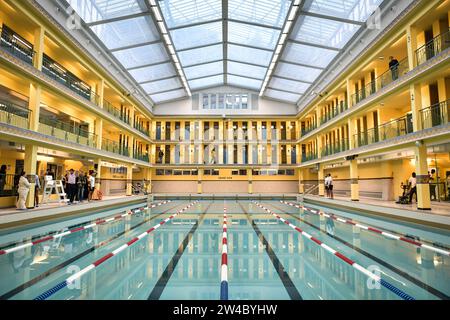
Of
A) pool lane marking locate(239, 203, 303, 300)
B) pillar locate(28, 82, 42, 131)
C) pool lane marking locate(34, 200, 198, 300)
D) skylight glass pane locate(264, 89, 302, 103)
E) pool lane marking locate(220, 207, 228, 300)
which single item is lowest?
pool lane marking locate(239, 203, 303, 300)

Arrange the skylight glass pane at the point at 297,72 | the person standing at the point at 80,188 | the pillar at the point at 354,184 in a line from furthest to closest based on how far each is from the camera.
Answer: the skylight glass pane at the point at 297,72 → the pillar at the point at 354,184 → the person standing at the point at 80,188

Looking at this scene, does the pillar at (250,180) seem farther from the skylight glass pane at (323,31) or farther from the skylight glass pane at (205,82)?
the skylight glass pane at (323,31)

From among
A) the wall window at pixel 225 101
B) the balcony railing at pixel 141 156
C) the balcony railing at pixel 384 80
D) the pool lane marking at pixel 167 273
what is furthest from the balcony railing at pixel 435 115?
the balcony railing at pixel 141 156

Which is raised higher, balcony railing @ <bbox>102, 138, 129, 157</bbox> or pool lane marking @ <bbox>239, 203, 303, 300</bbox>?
balcony railing @ <bbox>102, 138, 129, 157</bbox>

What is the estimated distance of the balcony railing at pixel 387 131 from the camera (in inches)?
449

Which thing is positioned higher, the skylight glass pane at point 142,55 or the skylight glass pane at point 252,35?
the skylight glass pane at point 252,35

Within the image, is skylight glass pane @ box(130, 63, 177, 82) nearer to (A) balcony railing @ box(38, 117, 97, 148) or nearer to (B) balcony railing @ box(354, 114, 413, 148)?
(A) balcony railing @ box(38, 117, 97, 148)

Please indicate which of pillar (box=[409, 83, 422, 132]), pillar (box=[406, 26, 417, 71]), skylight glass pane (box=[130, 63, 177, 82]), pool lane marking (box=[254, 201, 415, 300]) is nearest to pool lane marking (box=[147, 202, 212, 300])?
pool lane marking (box=[254, 201, 415, 300])

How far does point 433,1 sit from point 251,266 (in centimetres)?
1096

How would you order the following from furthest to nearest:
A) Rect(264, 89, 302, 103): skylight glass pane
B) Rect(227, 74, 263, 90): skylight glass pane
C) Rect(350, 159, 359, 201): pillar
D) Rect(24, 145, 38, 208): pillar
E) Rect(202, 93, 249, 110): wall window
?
Rect(202, 93, 249, 110): wall window < Rect(264, 89, 302, 103): skylight glass pane < Rect(227, 74, 263, 90): skylight glass pane < Rect(350, 159, 359, 201): pillar < Rect(24, 145, 38, 208): pillar

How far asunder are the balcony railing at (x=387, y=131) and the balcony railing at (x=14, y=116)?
15.7m

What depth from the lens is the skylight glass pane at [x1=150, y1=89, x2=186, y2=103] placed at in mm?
24267

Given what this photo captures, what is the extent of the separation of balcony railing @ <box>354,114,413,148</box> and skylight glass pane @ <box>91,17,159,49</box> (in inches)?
522
